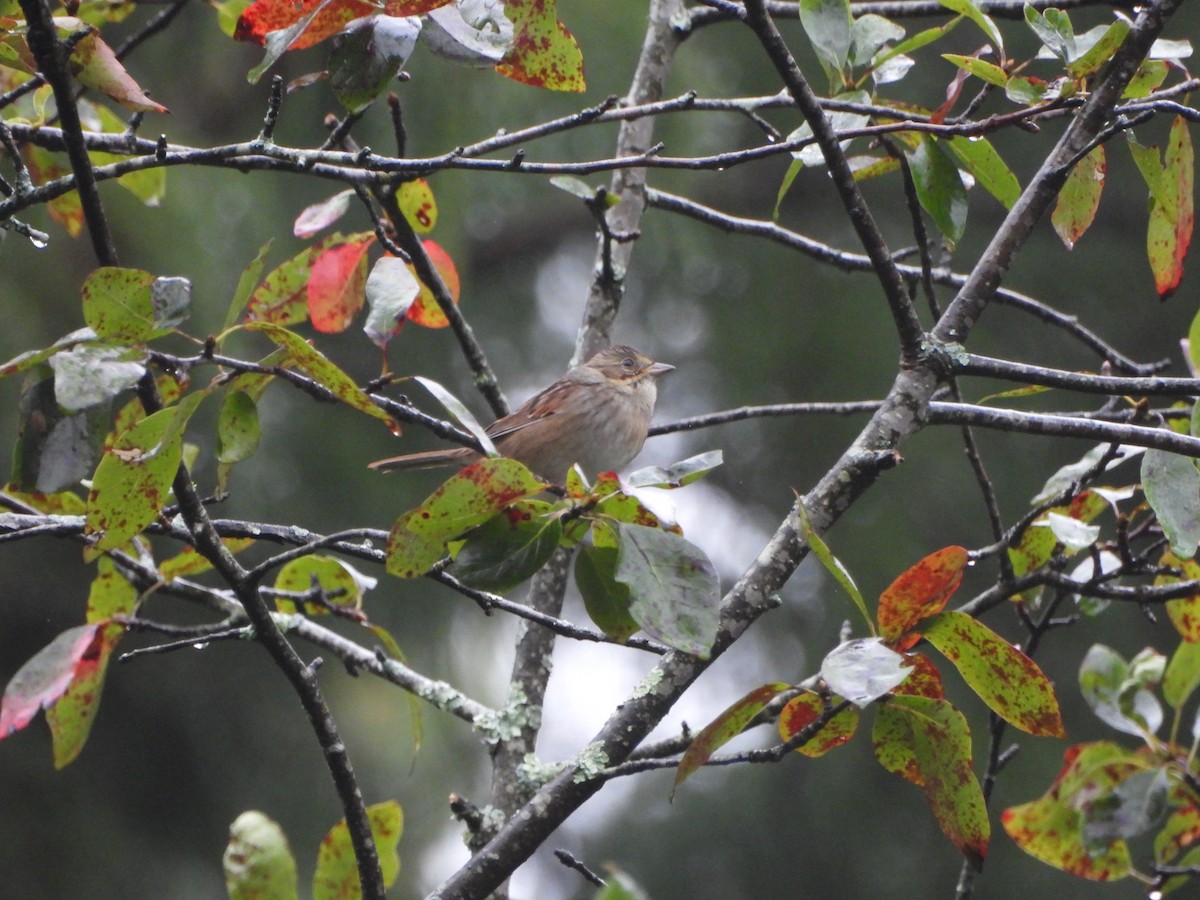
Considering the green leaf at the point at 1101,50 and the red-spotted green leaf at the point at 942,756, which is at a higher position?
the green leaf at the point at 1101,50

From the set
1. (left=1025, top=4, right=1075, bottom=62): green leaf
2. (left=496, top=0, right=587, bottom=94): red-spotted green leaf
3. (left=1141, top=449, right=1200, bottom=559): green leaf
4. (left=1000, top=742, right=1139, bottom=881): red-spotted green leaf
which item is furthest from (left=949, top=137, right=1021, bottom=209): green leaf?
(left=1000, top=742, right=1139, bottom=881): red-spotted green leaf

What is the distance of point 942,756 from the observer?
1602 millimetres

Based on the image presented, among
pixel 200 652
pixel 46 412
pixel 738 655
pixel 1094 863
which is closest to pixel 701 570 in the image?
pixel 46 412

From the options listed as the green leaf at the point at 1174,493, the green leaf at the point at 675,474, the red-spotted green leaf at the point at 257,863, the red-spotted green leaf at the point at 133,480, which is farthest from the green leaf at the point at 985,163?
the red-spotted green leaf at the point at 257,863

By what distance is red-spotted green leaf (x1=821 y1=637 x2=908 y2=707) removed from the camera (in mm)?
1379

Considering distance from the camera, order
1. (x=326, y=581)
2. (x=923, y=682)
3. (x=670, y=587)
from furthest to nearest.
Answer: (x=326, y=581)
(x=923, y=682)
(x=670, y=587)

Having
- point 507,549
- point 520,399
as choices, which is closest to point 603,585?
point 507,549

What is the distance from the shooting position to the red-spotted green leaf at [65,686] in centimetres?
175

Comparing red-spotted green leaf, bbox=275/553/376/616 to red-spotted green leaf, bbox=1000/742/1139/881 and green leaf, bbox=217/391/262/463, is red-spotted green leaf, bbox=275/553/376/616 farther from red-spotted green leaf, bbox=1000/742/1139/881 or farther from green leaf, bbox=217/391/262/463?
red-spotted green leaf, bbox=1000/742/1139/881

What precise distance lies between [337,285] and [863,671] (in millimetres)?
1249

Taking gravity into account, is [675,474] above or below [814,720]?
above

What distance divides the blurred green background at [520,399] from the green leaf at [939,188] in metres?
2.91

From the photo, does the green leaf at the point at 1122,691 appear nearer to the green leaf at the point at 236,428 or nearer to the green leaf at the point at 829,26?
the green leaf at the point at 829,26

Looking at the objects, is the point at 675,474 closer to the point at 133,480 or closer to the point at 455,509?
the point at 455,509
